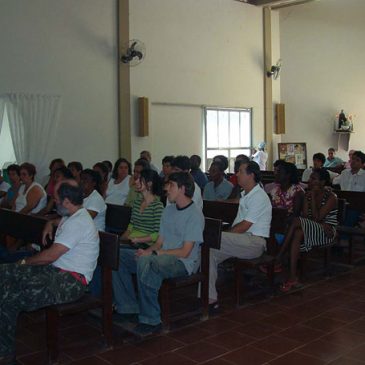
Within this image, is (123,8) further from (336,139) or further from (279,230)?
(336,139)

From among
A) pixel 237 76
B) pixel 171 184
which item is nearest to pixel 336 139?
pixel 237 76

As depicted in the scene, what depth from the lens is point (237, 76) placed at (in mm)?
11727

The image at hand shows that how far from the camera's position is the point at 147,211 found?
4.32 meters

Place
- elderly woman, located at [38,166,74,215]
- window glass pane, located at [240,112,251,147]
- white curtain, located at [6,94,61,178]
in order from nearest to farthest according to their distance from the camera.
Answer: elderly woman, located at [38,166,74,215] < white curtain, located at [6,94,61,178] < window glass pane, located at [240,112,251,147]

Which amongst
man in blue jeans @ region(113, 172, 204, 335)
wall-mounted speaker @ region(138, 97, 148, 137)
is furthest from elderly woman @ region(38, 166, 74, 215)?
wall-mounted speaker @ region(138, 97, 148, 137)

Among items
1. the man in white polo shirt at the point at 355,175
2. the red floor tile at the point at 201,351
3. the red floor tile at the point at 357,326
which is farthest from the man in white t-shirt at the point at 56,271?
the man in white polo shirt at the point at 355,175

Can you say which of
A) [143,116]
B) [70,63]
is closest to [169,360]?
[70,63]

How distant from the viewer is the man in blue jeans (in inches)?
146

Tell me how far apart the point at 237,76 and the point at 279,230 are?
7606mm

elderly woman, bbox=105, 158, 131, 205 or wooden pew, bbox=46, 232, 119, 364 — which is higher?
elderly woman, bbox=105, 158, 131, 205

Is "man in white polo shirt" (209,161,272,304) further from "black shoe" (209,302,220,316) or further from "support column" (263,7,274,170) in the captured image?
"support column" (263,7,274,170)

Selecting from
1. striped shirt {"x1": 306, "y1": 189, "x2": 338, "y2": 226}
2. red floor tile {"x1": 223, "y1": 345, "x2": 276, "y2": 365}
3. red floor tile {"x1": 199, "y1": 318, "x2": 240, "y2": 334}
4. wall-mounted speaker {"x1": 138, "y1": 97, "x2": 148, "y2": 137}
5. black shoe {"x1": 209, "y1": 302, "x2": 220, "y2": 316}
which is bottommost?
red floor tile {"x1": 223, "y1": 345, "x2": 276, "y2": 365}

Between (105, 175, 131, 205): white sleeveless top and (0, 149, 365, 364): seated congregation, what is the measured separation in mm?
137


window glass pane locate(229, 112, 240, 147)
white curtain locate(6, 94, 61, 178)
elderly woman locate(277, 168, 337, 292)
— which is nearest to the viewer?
elderly woman locate(277, 168, 337, 292)
